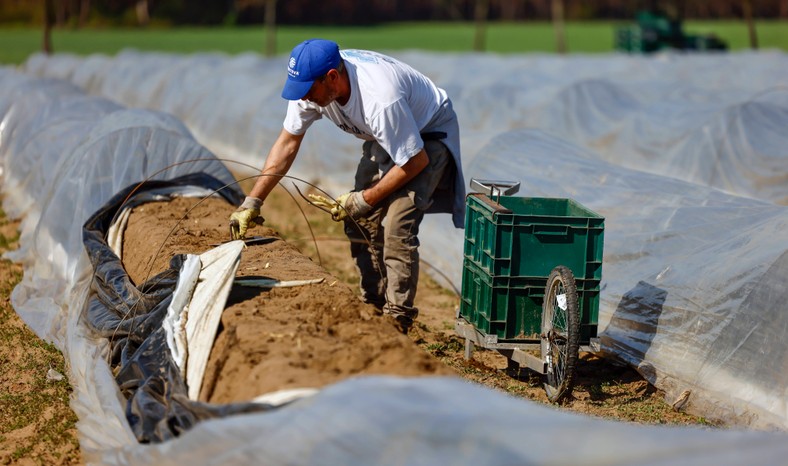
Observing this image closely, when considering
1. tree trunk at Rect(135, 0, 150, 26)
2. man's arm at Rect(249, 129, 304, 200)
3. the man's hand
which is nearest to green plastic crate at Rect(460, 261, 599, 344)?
the man's hand

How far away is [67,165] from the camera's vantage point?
8.64 meters

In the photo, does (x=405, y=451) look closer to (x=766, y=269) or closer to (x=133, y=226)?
(x=766, y=269)

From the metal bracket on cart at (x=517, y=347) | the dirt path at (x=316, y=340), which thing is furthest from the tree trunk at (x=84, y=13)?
the metal bracket on cart at (x=517, y=347)

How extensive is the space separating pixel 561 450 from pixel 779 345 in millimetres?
3012

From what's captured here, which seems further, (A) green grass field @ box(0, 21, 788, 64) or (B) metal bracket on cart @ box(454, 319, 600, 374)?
(A) green grass field @ box(0, 21, 788, 64)

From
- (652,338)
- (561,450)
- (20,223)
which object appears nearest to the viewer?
(561,450)

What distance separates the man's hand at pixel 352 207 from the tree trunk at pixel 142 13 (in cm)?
5623

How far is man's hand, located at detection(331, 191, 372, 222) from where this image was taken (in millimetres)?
5668

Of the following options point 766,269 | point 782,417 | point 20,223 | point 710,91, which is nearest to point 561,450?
point 782,417

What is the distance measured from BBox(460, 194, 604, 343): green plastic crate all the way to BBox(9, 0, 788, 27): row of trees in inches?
2054

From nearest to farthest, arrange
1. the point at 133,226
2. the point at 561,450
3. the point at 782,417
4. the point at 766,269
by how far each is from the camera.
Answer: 1. the point at 561,450
2. the point at 782,417
3. the point at 766,269
4. the point at 133,226

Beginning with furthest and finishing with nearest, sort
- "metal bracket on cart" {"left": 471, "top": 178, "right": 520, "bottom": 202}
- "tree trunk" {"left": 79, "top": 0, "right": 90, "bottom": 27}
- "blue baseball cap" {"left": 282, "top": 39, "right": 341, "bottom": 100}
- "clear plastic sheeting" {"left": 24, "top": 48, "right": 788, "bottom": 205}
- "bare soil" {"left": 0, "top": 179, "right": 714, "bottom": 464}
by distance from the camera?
"tree trunk" {"left": 79, "top": 0, "right": 90, "bottom": 27} → "clear plastic sheeting" {"left": 24, "top": 48, "right": 788, "bottom": 205} → "metal bracket on cart" {"left": 471, "top": 178, "right": 520, "bottom": 202} → "blue baseball cap" {"left": 282, "top": 39, "right": 341, "bottom": 100} → "bare soil" {"left": 0, "top": 179, "right": 714, "bottom": 464}

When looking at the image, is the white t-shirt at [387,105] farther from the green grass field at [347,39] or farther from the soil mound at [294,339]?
the green grass field at [347,39]

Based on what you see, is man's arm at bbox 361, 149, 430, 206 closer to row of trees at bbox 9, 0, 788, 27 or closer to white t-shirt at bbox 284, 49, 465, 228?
white t-shirt at bbox 284, 49, 465, 228
